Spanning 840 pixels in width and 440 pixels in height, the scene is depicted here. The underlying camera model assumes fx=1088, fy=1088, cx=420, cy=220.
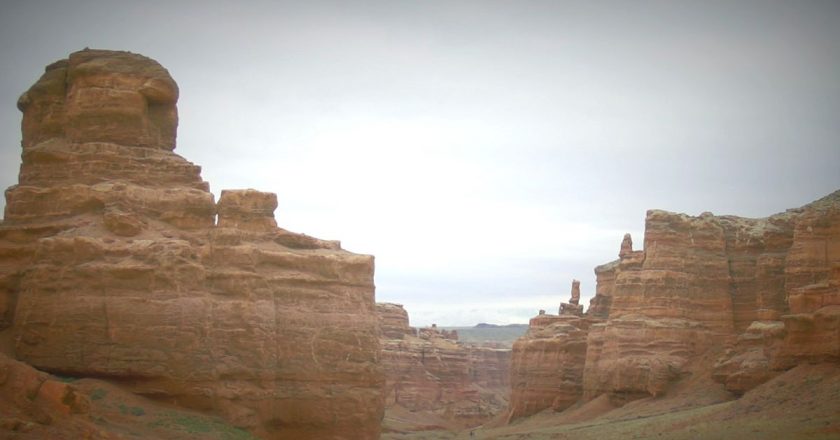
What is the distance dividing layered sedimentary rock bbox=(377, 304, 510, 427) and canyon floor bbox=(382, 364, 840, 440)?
2138cm

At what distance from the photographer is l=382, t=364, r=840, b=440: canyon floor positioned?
45.2 metres

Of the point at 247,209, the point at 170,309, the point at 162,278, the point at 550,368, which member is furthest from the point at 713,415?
the point at 550,368

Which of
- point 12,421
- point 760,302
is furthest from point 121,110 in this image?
point 760,302

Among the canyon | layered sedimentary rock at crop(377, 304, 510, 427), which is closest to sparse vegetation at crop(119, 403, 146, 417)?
the canyon

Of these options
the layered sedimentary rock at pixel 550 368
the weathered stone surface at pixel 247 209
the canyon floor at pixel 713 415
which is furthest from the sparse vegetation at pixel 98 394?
the layered sedimentary rock at pixel 550 368

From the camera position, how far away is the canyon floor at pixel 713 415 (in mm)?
45250

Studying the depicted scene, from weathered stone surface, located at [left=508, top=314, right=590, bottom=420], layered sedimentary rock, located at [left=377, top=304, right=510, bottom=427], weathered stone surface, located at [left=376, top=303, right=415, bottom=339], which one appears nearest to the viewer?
weathered stone surface, located at [left=508, top=314, right=590, bottom=420]

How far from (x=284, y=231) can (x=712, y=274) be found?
119ft

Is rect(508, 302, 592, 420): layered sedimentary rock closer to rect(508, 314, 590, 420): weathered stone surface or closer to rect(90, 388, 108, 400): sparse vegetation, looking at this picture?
rect(508, 314, 590, 420): weathered stone surface

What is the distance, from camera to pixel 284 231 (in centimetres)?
4553

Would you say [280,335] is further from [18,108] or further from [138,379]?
[18,108]

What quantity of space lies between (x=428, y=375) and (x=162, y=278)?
205ft

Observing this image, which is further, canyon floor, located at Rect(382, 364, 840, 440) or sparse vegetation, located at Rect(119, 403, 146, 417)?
canyon floor, located at Rect(382, 364, 840, 440)

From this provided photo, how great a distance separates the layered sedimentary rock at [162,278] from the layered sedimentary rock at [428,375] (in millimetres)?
51516
